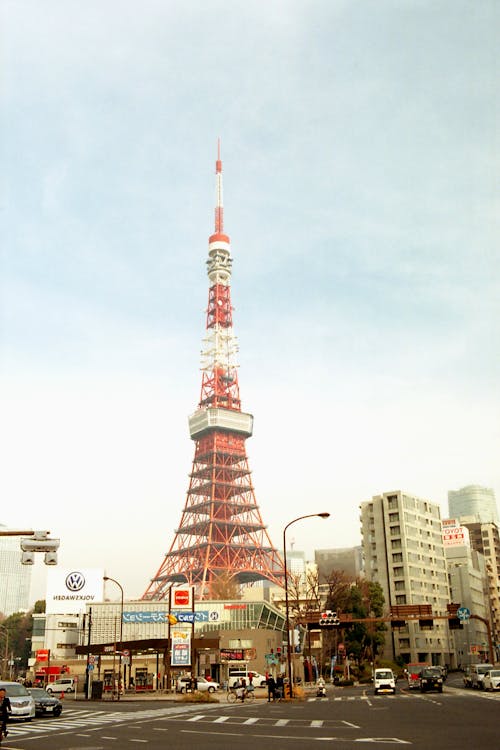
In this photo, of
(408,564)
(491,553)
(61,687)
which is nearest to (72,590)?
(61,687)

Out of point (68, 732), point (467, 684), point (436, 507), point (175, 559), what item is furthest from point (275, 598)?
point (68, 732)

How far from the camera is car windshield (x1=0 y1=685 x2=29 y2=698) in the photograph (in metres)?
30.4

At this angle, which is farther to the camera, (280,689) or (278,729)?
(280,689)

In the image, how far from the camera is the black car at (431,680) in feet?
160

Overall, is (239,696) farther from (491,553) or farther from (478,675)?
(491,553)

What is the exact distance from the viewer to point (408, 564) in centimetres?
10838

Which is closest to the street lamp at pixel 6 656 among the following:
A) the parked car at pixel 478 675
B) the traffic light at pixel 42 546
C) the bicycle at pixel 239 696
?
the bicycle at pixel 239 696

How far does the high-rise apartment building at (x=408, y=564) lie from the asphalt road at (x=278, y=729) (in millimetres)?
75546

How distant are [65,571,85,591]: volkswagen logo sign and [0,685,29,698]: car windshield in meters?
80.2

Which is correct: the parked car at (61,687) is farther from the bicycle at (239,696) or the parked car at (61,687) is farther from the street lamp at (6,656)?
the street lamp at (6,656)

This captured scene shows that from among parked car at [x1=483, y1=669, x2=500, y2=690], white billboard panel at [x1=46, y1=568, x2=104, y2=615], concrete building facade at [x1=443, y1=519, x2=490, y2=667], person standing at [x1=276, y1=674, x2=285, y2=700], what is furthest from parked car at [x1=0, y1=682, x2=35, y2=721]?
concrete building facade at [x1=443, y1=519, x2=490, y2=667]

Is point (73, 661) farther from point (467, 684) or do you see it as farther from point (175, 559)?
point (467, 684)

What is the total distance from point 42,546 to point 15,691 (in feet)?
31.1

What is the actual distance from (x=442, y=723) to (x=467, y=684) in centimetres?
3334
